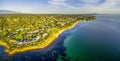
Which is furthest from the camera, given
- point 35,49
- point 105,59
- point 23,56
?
point 35,49

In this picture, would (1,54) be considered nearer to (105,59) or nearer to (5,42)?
(5,42)

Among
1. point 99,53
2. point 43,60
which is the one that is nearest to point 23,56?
point 43,60

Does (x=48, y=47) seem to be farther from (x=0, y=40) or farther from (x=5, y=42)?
(x=0, y=40)

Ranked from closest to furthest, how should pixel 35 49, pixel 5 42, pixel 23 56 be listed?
pixel 23 56, pixel 35 49, pixel 5 42

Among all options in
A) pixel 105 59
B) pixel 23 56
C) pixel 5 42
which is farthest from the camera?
pixel 5 42

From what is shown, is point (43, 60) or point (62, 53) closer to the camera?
point (43, 60)

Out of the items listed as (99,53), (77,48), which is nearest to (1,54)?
(77,48)

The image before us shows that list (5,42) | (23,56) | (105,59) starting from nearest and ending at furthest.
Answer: (105,59), (23,56), (5,42)

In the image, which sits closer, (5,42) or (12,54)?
(12,54)

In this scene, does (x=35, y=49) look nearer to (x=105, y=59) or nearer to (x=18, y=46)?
(x=18, y=46)
